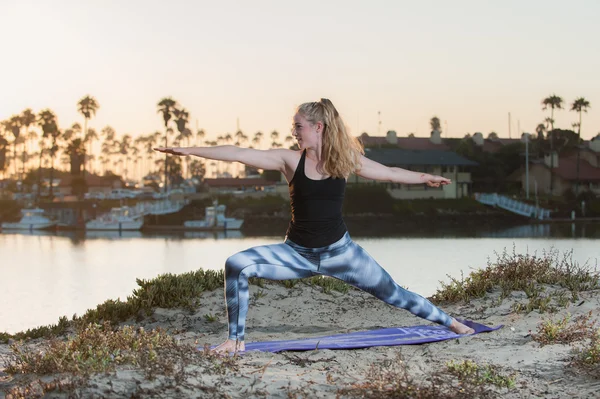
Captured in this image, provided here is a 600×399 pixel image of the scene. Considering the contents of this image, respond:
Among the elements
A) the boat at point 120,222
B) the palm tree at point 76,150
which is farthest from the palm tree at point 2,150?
the boat at point 120,222

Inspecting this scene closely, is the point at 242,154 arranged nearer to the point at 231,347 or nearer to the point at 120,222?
the point at 231,347

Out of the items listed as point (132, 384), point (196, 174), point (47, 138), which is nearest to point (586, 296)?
point (132, 384)

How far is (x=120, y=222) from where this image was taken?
100062 mm

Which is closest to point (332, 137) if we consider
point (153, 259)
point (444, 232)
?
point (153, 259)

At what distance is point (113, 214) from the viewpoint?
340 feet

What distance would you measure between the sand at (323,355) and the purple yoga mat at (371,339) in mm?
94

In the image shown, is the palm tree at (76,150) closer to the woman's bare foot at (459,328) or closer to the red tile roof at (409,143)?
the red tile roof at (409,143)

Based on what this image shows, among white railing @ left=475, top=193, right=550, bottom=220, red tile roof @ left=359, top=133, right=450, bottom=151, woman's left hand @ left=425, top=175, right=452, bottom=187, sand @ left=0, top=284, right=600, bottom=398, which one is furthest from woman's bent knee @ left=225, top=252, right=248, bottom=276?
red tile roof @ left=359, top=133, right=450, bottom=151

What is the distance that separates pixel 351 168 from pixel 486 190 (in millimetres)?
96315

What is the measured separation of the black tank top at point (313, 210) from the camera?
674 cm

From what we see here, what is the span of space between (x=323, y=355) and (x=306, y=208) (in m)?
1.49

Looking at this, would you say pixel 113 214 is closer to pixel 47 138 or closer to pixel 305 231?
pixel 47 138

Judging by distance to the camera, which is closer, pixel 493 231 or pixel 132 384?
pixel 132 384

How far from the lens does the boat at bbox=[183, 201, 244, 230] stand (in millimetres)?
91375
